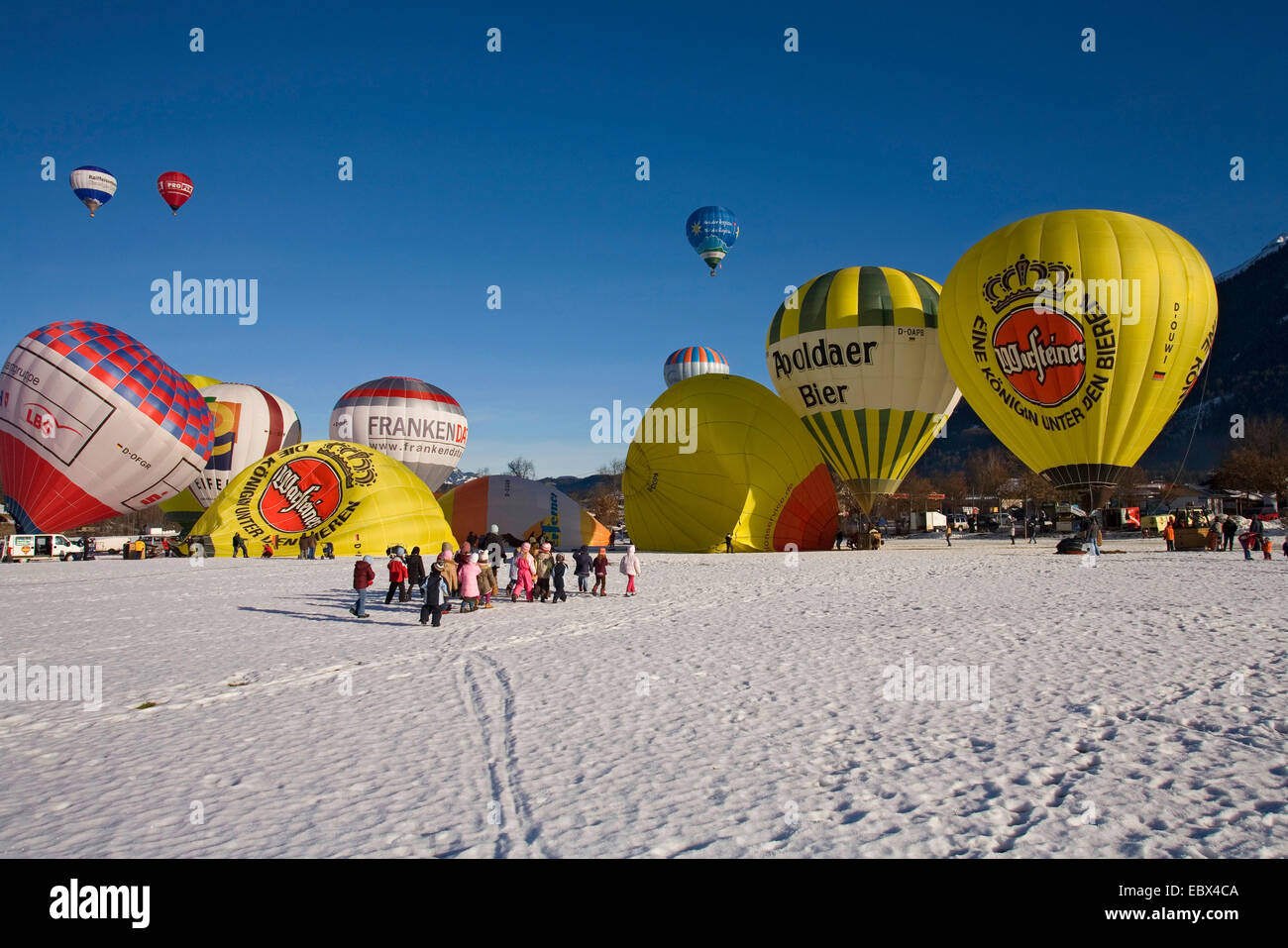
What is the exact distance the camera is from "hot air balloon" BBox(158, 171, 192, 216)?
42.6m

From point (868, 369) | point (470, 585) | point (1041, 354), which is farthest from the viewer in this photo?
point (868, 369)

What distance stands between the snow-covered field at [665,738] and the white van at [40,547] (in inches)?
1192

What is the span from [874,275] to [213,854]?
3162 centimetres

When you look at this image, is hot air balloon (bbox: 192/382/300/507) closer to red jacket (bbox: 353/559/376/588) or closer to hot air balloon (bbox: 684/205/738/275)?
hot air balloon (bbox: 684/205/738/275)

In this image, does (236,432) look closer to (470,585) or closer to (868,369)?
(868,369)

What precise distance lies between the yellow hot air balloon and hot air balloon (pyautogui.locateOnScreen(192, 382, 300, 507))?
35.7m

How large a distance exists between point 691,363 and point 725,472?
3474 cm

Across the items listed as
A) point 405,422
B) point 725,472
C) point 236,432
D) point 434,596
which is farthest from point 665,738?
point 236,432

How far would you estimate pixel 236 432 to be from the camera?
41.8m

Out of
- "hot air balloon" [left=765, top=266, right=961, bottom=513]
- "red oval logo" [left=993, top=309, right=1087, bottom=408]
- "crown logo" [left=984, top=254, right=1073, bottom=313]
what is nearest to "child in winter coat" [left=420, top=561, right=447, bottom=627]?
"red oval logo" [left=993, top=309, right=1087, bottom=408]

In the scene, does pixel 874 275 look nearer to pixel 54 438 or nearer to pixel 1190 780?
pixel 1190 780

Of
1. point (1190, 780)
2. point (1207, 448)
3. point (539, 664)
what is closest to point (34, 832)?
point (539, 664)

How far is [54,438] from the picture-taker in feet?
99.8

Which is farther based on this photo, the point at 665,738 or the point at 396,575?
the point at 396,575
